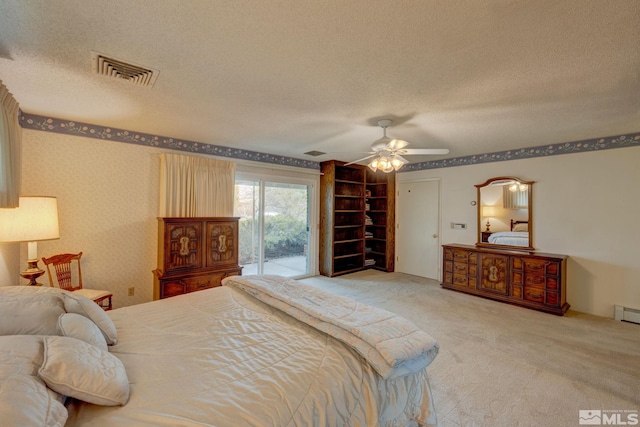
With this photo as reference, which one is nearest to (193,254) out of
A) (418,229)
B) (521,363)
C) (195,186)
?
(195,186)

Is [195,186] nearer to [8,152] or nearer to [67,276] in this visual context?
[67,276]

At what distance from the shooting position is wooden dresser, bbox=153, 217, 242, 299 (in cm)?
341

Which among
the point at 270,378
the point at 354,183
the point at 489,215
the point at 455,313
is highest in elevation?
the point at 354,183

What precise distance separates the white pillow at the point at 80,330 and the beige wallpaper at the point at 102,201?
249 cm

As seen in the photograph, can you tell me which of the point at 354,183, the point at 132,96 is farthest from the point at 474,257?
the point at 132,96

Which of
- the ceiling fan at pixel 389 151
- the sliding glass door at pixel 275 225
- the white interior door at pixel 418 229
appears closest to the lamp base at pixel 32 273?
the sliding glass door at pixel 275 225

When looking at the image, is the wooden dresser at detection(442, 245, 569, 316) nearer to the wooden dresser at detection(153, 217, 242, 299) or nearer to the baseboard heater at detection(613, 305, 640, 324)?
the baseboard heater at detection(613, 305, 640, 324)

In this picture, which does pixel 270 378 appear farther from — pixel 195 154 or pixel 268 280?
pixel 195 154

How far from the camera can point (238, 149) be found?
444cm

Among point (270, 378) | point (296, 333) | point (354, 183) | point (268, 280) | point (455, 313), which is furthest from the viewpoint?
point (354, 183)

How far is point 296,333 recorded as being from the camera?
163 cm

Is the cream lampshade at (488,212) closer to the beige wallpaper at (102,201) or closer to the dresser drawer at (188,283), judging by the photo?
the dresser drawer at (188,283)

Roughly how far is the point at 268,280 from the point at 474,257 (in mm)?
3618

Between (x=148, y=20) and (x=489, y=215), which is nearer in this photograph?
(x=148, y=20)
